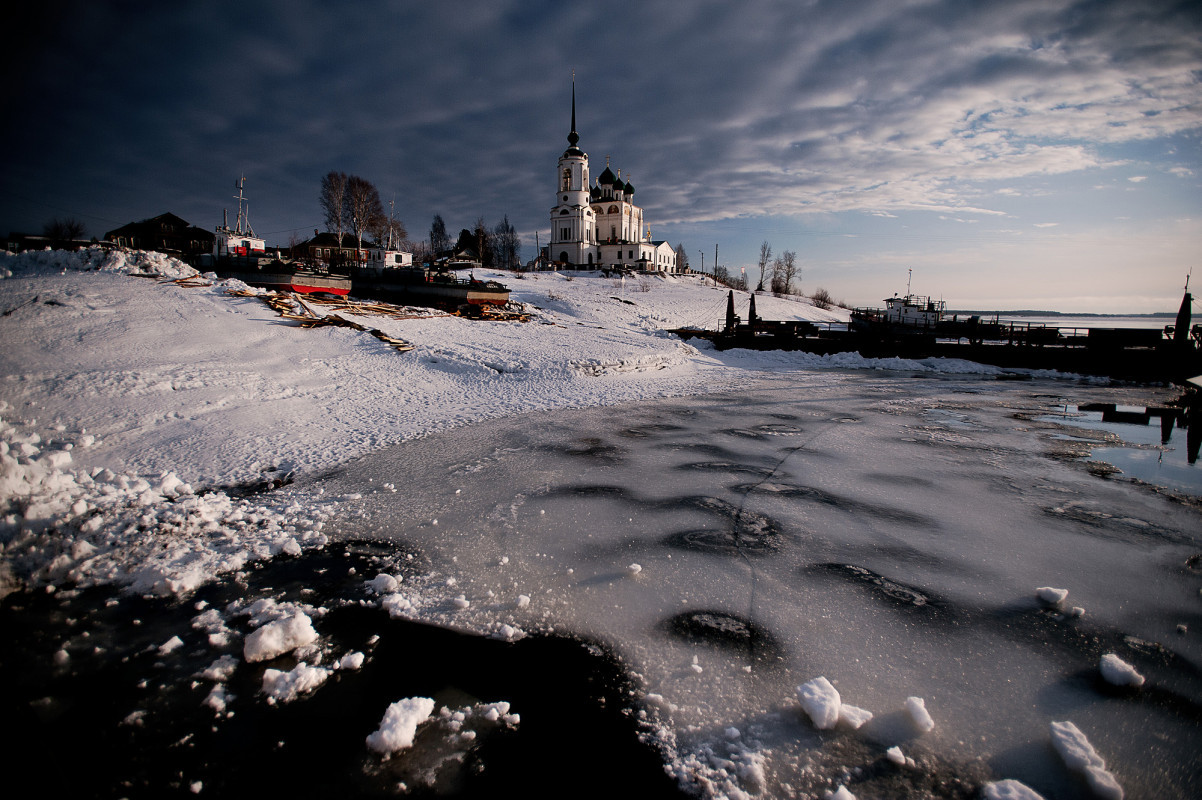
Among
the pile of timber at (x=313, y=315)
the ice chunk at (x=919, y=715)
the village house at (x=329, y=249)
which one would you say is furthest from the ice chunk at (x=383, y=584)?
the village house at (x=329, y=249)

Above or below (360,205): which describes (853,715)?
below

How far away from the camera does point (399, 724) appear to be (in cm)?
266

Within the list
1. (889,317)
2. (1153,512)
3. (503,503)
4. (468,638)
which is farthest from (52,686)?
(889,317)

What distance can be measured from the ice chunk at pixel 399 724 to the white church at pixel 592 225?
233 feet

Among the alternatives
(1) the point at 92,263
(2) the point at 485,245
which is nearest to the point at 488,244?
(2) the point at 485,245

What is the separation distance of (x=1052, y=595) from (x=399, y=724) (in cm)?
476

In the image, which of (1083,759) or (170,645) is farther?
(170,645)

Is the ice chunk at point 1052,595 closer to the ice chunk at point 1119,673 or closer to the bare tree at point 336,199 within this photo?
the ice chunk at point 1119,673

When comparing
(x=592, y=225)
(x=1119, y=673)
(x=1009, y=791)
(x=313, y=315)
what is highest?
(x=592, y=225)

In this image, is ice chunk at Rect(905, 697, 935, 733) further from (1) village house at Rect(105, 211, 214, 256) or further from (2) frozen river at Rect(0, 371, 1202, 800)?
(1) village house at Rect(105, 211, 214, 256)

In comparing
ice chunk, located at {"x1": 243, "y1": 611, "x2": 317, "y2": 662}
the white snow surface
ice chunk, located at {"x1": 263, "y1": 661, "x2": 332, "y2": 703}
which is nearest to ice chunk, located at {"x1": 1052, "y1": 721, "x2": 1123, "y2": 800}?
the white snow surface

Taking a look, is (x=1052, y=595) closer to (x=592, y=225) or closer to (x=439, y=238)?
(x=592, y=225)

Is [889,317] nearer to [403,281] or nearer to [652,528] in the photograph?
[403,281]

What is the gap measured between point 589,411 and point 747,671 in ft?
26.9
